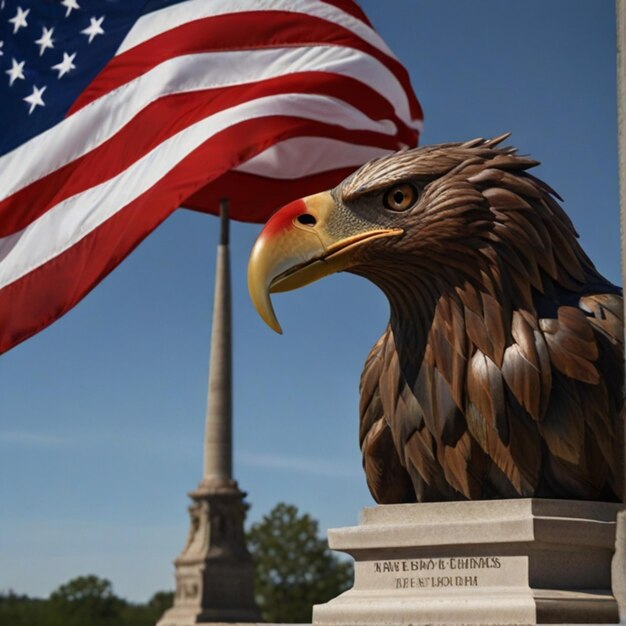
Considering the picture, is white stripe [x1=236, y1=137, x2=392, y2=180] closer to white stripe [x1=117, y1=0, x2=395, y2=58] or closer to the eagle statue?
white stripe [x1=117, y1=0, x2=395, y2=58]

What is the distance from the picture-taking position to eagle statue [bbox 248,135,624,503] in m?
5.46

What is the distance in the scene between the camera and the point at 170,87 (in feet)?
40.8

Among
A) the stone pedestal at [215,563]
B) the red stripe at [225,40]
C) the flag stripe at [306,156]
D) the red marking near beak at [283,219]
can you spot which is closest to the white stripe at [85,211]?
the red stripe at [225,40]

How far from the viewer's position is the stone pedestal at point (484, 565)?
5.15 metres

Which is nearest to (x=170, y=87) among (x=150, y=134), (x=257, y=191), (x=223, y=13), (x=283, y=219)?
Answer: (x=150, y=134)

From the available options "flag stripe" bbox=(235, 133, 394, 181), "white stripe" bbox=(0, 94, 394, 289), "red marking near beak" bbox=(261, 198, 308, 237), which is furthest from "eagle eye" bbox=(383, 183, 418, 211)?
"flag stripe" bbox=(235, 133, 394, 181)

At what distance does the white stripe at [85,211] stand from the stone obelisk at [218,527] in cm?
1050

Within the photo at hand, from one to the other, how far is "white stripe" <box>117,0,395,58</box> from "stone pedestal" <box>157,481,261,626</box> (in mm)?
11732

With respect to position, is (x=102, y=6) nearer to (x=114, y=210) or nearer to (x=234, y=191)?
(x=114, y=210)

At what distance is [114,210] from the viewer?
11617mm

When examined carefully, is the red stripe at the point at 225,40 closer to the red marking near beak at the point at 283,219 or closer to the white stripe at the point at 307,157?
the white stripe at the point at 307,157

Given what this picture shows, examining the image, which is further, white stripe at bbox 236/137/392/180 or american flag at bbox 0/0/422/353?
white stripe at bbox 236/137/392/180

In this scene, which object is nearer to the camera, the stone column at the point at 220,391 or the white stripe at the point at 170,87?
the white stripe at the point at 170,87

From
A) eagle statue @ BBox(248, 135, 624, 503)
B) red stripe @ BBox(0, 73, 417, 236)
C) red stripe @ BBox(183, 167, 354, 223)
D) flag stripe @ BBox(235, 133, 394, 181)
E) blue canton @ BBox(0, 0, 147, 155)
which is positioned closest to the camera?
eagle statue @ BBox(248, 135, 624, 503)
